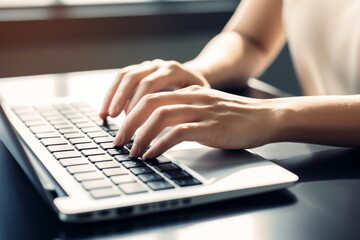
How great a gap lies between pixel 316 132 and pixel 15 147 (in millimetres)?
371

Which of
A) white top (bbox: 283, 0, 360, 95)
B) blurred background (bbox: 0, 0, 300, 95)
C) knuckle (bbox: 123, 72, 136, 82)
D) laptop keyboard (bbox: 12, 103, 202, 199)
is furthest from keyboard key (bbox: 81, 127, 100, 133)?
blurred background (bbox: 0, 0, 300, 95)

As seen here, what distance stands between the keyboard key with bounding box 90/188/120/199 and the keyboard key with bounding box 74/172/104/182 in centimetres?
4

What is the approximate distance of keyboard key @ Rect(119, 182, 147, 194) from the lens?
25.6 inches

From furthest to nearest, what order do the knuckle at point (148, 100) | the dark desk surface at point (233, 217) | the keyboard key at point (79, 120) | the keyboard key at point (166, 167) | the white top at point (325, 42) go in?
1. the white top at point (325, 42)
2. the keyboard key at point (79, 120)
3. the knuckle at point (148, 100)
4. the keyboard key at point (166, 167)
5. the dark desk surface at point (233, 217)

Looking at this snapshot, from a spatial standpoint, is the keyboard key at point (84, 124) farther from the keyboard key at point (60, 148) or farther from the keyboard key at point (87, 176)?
the keyboard key at point (87, 176)

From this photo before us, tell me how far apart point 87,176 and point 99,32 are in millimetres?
1734

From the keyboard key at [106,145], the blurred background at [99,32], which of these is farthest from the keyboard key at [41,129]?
the blurred background at [99,32]

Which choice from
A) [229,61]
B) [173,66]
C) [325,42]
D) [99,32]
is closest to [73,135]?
[173,66]

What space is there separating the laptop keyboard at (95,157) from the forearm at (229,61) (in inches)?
10.5

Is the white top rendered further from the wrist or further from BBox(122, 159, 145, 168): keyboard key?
BBox(122, 159, 145, 168): keyboard key

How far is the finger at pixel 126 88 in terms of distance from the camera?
0.94m

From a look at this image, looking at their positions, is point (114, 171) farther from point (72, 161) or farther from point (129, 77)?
point (129, 77)

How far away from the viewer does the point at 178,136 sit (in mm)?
759

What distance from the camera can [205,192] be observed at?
26.1 inches
